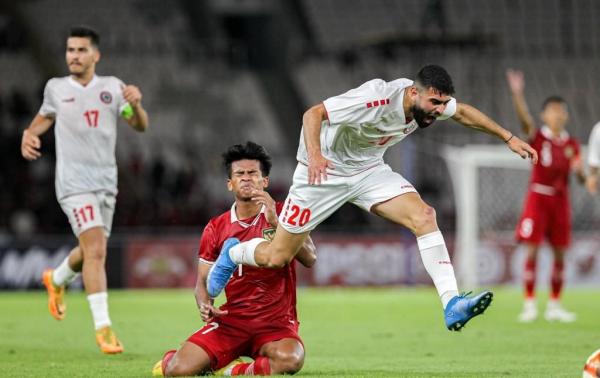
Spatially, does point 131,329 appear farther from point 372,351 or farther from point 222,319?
point 222,319

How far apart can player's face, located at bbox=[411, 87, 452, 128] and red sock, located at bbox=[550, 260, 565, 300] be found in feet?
21.0

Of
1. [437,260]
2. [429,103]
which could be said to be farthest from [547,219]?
[429,103]

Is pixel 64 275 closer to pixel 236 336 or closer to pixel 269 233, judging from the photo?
pixel 269 233

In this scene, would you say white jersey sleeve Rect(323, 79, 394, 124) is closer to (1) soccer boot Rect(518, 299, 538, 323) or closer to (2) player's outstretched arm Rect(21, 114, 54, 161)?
(2) player's outstretched arm Rect(21, 114, 54, 161)

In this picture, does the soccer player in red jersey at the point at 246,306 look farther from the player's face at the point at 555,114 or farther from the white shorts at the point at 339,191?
the player's face at the point at 555,114

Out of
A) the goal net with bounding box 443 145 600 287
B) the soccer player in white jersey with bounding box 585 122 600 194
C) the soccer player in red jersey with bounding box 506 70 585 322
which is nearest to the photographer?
the soccer player in white jersey with bounding box 585 122 600 194

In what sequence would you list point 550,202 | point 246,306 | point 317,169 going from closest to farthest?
point 317,169, point 246,306, point 550,202

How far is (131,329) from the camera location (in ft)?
38.5

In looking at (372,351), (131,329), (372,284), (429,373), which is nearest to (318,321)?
(131,329)

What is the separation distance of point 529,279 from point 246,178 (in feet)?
21.1

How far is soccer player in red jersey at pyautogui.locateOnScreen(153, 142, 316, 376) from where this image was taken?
6.96 metres

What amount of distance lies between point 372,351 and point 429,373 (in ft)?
6.52

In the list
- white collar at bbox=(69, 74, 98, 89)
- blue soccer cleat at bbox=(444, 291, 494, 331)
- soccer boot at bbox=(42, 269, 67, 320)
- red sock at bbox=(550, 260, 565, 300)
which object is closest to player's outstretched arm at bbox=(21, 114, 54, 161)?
white collar at bbox=(69, 74, 98, 89)

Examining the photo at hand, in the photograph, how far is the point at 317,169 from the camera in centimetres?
685
